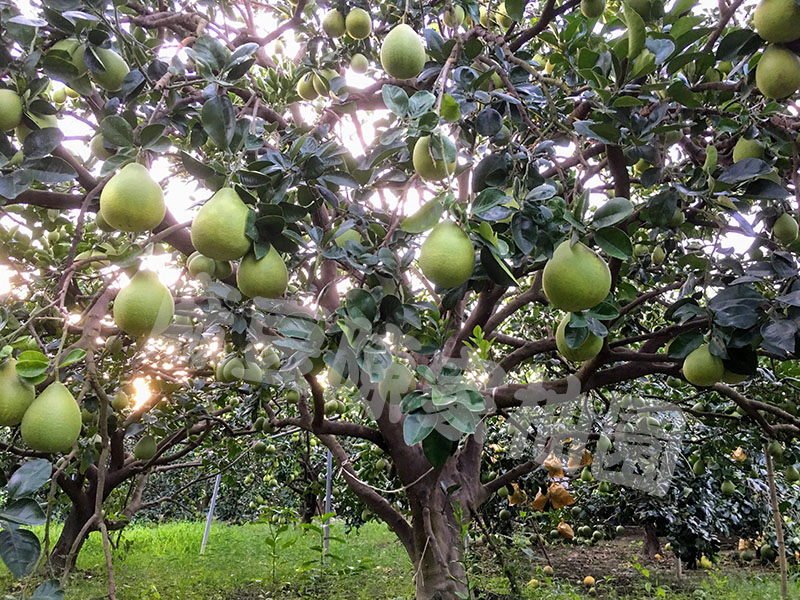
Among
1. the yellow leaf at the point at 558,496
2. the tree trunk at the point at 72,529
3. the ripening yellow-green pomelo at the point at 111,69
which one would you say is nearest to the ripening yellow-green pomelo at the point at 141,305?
the ripening yellow-green pomelo at the point at 111,69

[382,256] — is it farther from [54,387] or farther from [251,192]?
[54,387]

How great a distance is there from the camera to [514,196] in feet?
3.57

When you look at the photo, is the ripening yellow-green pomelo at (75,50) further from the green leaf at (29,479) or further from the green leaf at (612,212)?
the green leaf at (612,212)

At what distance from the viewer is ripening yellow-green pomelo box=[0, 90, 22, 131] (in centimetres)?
110

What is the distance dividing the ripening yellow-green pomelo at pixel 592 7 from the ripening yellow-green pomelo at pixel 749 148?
1.72ft

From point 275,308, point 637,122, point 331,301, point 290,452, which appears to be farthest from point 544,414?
point 290,452

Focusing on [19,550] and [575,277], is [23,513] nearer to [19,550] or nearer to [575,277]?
[19,550]

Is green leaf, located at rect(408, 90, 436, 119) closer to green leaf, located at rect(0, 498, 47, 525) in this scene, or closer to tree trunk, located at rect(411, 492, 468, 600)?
green leaf, located at rect(0, 498, 47, 525)

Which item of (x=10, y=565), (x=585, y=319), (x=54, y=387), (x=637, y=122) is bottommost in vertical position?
(x=10, y=565)

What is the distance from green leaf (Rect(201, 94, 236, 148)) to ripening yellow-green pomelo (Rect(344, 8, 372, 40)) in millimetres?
938

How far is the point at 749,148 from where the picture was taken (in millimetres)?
1414

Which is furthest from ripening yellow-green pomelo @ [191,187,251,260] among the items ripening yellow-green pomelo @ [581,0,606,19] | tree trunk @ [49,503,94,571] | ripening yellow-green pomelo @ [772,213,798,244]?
tree trunk @ [49,503,94,571]

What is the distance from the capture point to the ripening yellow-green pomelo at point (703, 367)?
142cm

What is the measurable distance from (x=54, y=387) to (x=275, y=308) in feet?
2.27
